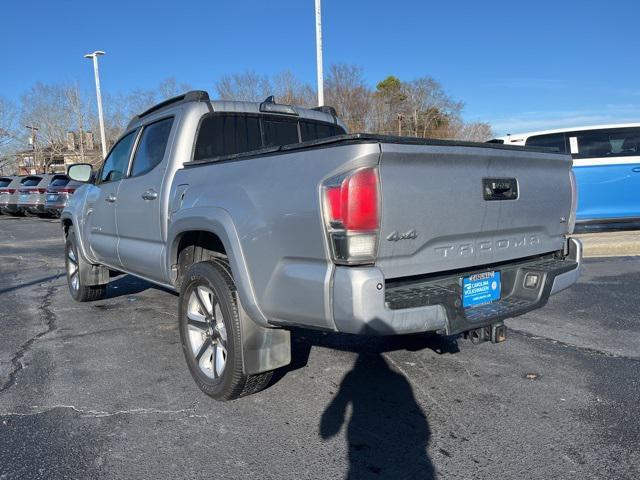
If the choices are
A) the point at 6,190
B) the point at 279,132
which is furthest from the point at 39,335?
the point at 6,190

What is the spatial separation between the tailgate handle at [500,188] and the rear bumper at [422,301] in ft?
1.57

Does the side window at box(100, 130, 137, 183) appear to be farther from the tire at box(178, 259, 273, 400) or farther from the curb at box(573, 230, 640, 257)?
the curb at box(573, 230, 640, 257)

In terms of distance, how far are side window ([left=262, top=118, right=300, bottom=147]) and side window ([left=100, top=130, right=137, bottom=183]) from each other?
4.49 feet

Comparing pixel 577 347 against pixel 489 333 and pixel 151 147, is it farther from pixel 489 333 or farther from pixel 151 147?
pixel 151 147

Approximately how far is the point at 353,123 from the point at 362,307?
28069 millimetres

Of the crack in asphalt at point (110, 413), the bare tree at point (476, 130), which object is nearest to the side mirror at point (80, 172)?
the crack in asphalt at point (110, 413)

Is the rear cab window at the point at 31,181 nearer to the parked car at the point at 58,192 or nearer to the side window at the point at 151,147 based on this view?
the parked car at the point at 58,192

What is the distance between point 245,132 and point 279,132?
0.35 meters

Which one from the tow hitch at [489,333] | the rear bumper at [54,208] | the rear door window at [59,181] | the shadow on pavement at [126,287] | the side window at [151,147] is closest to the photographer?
the tow hitch at [489,333]

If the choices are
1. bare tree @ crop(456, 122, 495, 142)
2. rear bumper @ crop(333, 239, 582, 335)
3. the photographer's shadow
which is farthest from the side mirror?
bare tree @ crop(456, 122, 495, 142)

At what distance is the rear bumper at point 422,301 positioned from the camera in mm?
2668

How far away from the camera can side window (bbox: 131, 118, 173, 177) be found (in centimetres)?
457

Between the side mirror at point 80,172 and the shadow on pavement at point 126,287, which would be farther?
the shadow on pavement at point 126,287

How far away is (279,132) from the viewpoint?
4863mm
